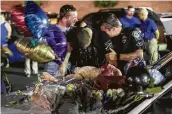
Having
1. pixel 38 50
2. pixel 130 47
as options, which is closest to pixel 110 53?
pixel 130 47

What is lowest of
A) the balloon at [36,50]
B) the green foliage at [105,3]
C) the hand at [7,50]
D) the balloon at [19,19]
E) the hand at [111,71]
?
the green foliage at [105,3]

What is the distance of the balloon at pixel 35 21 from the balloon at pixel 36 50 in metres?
0.14

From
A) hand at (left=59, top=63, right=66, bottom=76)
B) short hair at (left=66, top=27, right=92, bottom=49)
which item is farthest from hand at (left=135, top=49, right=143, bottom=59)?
hand at (left=59, top=63, right=66, bottom=76)

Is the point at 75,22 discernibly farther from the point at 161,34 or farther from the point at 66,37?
the point at 161,34

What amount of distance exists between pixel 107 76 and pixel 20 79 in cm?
325

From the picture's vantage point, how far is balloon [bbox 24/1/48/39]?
188 inches

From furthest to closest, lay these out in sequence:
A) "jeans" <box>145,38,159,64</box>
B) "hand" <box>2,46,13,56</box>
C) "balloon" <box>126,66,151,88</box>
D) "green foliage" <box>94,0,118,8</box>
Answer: "green foliage" <box>94,0,118,8</box>, "hand" <box>2,46,13,56</box>, "jeans" <box>145,38,159,64</box>, "balloon" <box>126,66,151,88</box>

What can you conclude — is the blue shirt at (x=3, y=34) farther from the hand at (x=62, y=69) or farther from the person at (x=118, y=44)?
the person at (x=118, y=44)

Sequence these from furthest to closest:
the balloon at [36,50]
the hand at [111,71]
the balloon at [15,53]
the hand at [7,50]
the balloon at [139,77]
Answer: the hand at [7,50] < the balloon at [15,53] < the balloon at [36,50] < the hand at [111,71] < the balloon at [139,77]

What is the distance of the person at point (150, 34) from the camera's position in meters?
4.88

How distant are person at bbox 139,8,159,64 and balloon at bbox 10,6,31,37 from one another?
56.6 inches

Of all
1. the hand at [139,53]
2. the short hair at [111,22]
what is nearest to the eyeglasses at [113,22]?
the short hair at [111,22]

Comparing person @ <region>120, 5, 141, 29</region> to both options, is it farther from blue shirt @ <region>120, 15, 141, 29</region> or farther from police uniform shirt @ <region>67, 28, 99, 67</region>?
police uniform shirt @ <region>67, 28, 99, 67</region>

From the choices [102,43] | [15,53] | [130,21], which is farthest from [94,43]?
[15,53]
